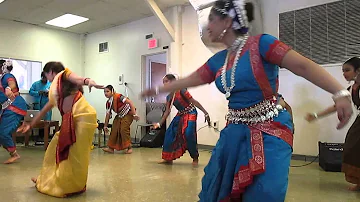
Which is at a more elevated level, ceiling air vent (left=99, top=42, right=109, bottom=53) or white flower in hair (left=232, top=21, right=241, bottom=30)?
ceiling air vent (left=99, top=42, right=109, bottom=53)

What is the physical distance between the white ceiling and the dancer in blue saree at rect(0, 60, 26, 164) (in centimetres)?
283

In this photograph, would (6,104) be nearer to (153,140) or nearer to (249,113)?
(153,140)

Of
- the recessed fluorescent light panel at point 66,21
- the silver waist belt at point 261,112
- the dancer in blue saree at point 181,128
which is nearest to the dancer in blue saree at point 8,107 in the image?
the dancer in blue saree at point 181,128

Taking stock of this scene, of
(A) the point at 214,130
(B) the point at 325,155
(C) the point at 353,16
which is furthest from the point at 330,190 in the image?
(A) the point at 214,130

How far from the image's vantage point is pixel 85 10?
717 cm

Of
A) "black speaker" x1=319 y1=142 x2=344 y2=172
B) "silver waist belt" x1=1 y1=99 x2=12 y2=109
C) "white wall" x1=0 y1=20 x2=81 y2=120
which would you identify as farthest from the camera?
"white wall" x1=0 y1=20 x2=81 y2=120

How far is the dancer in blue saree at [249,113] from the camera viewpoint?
1.11 m

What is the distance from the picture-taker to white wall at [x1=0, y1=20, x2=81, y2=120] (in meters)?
7.83

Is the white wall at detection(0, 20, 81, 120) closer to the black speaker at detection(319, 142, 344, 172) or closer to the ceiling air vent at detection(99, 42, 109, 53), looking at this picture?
the ceiling air vent at detection(99, 42, 109, 53)

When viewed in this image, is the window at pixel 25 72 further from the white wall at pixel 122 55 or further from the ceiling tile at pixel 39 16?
the white wall at pixel 122 55

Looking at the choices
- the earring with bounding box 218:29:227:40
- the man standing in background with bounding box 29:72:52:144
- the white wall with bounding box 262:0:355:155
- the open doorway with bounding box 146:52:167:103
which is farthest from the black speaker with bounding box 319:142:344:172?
the man standing in background with bounding box 29:72:52:144

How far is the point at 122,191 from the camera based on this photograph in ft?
9.37

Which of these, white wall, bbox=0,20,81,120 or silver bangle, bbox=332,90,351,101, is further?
white wall, bbox=0,20,81,120

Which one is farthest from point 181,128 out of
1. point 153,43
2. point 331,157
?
point 153,43
